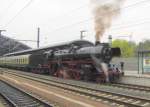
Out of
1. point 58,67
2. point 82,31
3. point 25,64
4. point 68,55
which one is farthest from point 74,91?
point 82,31

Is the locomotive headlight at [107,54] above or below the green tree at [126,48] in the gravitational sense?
below

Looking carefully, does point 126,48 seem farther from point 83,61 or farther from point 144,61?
point 83,61

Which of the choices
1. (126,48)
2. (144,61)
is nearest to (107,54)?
(144,61)

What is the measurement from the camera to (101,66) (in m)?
22.2

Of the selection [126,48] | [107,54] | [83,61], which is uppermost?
[126,48]

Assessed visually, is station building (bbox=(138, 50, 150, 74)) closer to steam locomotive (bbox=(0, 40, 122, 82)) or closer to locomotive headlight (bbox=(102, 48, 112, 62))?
steam locomotive (bbox=(0, 40, 122, 82))

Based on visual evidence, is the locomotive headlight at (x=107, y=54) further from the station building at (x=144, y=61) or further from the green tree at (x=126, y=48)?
the green tree at (x=126, y=48)

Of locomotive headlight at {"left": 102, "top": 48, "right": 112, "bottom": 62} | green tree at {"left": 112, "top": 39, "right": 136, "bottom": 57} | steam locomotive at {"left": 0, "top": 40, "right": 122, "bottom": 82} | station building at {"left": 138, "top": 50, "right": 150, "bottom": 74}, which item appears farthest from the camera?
green tree at {"left": 112, "top": 39, "right": 136, "bottom": 57}

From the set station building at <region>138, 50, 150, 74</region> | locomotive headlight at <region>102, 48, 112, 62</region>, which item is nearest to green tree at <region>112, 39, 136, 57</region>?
station building at <region>138, 50, 150, 74</region>

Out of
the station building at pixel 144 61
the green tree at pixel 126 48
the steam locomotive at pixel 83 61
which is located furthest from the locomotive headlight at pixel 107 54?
the green tree at pixel 126 48

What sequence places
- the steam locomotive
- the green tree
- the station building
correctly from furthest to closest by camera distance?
the green tree, the station building, the steam locomotive

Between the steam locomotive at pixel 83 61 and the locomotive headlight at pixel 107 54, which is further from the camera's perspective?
the steam locomotive at pixel 83 61

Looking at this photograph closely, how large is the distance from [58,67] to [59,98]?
15.0 m

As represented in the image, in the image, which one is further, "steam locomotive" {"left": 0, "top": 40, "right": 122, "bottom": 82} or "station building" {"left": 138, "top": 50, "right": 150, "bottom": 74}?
"station building" {"left": 138, "top": 50, "right": 150, "bottom": 74}
